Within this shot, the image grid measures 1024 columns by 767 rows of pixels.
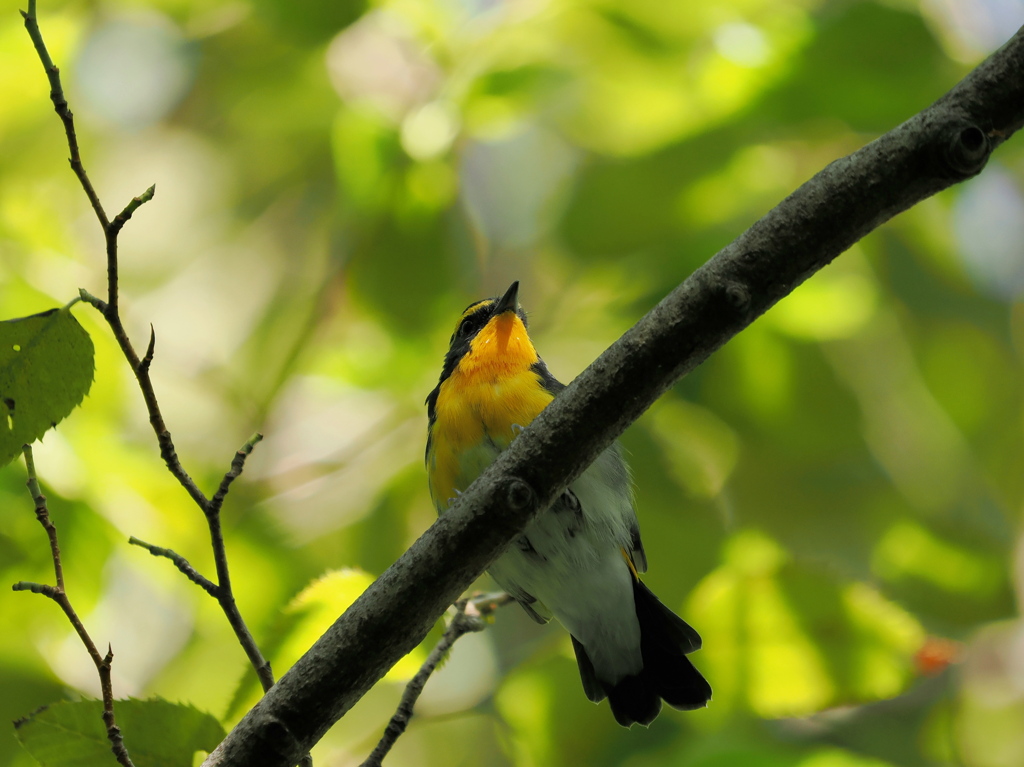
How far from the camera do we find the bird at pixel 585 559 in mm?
1428

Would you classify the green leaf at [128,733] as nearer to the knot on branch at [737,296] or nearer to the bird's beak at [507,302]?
the knot on branch at [737,296]

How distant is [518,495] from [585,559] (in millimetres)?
827

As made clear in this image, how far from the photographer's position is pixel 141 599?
5.03 ft

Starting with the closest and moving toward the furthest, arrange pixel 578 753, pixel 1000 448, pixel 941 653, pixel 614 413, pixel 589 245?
pixel 614 413, pixel 941 653, pixel 578 753, pixel 589 245, pixel 1000 448

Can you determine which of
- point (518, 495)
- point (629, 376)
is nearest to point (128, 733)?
point (518, 495)

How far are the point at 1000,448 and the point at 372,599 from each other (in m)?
1.53

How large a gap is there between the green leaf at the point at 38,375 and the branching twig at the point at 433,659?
50 cm

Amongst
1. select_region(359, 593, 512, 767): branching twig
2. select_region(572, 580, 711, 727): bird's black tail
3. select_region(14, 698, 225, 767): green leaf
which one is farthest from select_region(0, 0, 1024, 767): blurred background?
select_region(14, 698, 225, 767): green leaf

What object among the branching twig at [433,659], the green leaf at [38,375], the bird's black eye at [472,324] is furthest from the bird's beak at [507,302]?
the green leaf at [38,375]

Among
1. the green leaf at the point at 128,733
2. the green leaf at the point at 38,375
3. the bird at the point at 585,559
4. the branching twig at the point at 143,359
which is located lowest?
the green leaf at the point at 128,733

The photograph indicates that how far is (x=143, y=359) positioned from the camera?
0.80 metres

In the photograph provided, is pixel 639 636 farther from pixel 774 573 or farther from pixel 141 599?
pixel 141 599

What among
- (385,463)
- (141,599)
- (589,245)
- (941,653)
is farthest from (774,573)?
(141,599)

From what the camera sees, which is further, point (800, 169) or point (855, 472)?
point (800, 169)
